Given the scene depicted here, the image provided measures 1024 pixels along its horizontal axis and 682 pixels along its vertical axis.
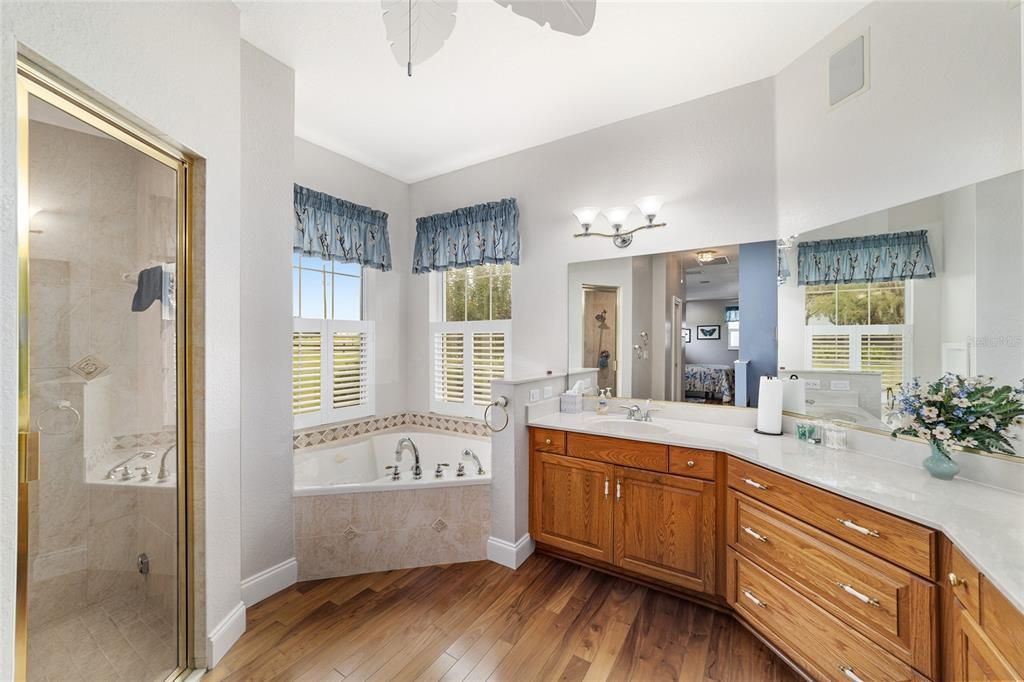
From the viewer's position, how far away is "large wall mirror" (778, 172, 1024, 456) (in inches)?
57.1

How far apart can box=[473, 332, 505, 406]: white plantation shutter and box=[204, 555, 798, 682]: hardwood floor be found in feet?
4.50

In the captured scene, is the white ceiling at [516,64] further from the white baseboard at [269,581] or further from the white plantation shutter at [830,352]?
the white baseboard at [269,581]

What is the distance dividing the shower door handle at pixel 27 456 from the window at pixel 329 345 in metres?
1.84

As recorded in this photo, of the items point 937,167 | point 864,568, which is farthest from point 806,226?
point 864,568

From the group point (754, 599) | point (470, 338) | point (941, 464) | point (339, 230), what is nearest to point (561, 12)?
point (941, 464)

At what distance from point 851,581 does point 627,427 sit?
47.1 inches

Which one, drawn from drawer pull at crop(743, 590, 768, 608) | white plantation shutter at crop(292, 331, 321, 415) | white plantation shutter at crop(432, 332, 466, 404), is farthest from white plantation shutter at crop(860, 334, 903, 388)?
white plantation shutter at crop(292, 331, 321, 415)

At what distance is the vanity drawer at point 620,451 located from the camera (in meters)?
2.12

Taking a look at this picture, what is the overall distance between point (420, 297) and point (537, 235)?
1238mm

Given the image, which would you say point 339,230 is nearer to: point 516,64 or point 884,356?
point 516,64

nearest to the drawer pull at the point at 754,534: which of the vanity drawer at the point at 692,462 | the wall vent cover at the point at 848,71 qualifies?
the vanity drawer at the point at 692,462

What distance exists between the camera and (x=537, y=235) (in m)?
3.10

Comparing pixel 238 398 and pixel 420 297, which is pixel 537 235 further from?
pixel 238 398

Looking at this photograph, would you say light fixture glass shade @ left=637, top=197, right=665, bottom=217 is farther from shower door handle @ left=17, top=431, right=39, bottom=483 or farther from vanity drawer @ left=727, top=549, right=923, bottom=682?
shower door handle @ left=17, top=431, right=39, bottom=483
